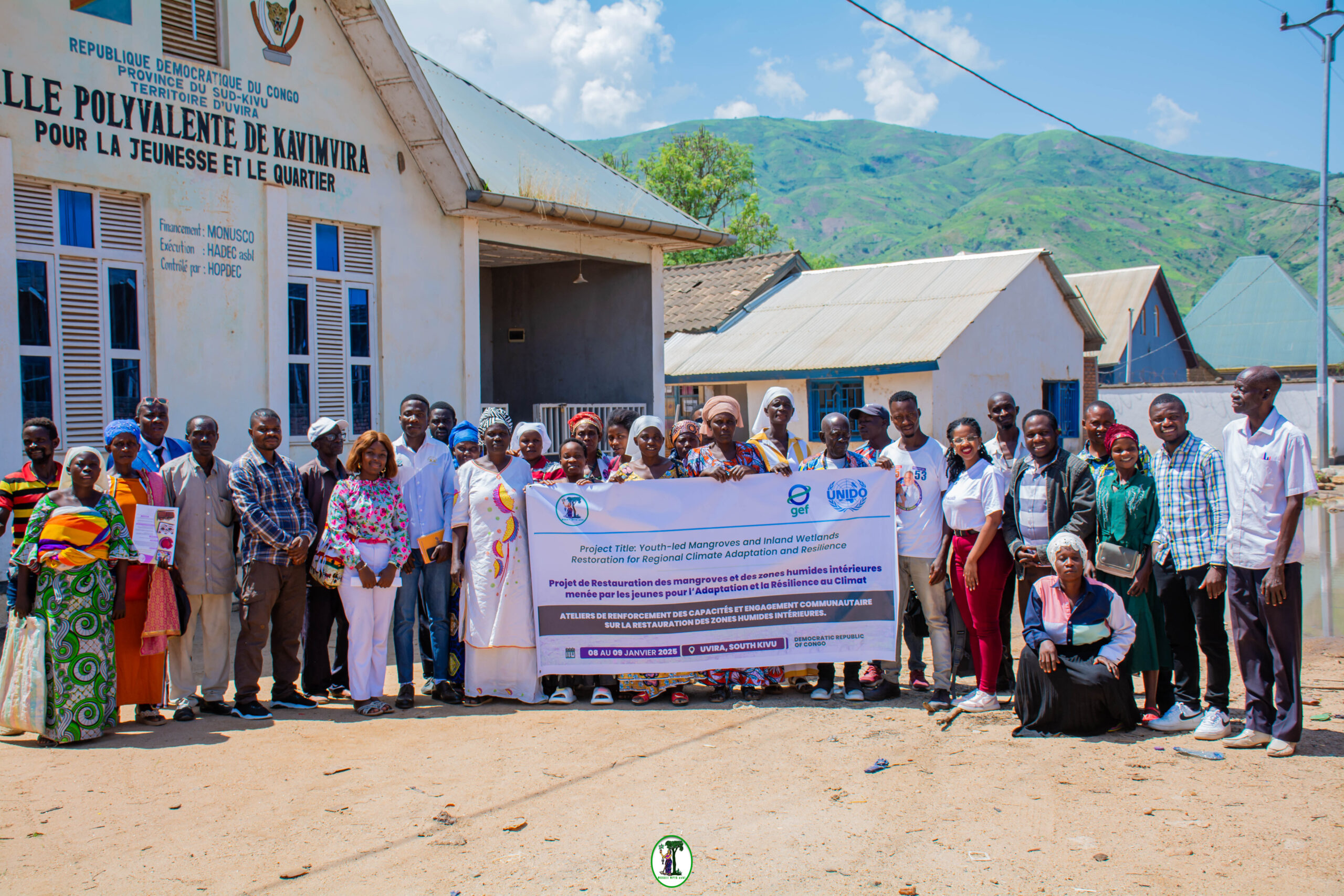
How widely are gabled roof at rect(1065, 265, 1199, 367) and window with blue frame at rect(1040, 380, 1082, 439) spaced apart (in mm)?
12936

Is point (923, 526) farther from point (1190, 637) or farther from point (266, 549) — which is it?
point (266, 549)

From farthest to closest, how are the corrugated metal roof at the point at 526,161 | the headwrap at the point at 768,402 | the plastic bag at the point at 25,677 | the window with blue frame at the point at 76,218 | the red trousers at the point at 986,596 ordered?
the corrugated metal roof at the point at 526,161 → the window with blue frame at the point at 76,218 → the headwrap at the point at 768,402 → the red trousers at the point at 986,596 → the plastic bag at the point at 25,677

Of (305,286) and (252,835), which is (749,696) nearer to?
(252,835)

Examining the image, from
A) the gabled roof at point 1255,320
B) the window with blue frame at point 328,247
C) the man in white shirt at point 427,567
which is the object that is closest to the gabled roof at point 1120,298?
the gabled roof at point 1255,320

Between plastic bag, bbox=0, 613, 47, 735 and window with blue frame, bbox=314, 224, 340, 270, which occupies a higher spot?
window with blue frame, bbox=314, 224, 340, 270

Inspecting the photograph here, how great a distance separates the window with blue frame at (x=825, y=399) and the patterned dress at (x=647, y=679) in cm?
1482

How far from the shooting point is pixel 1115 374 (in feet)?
120

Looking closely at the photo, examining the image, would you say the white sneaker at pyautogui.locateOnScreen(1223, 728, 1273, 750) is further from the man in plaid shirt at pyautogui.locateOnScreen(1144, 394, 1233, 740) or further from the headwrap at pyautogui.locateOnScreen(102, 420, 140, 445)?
the headwrap at pyautogui.locateOnScreen(102, 420, 140, 445)

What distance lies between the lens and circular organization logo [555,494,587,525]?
20.2ft

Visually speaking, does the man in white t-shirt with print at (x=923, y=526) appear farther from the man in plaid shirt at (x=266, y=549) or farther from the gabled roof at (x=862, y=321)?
the gabled roof at (x=862, y=321)

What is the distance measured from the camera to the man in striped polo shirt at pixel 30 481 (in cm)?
539

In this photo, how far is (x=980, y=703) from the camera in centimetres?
581

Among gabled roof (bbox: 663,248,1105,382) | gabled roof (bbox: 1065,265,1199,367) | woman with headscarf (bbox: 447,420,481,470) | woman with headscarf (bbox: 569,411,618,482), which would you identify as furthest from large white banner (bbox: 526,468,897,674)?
gabled roof (bbox: 1065,265,1199,367)

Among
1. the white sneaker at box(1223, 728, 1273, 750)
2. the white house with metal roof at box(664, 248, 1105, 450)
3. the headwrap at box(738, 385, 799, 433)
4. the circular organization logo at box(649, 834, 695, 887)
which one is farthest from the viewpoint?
the white house with metal roof at box(664, 248, 1105, 450)
